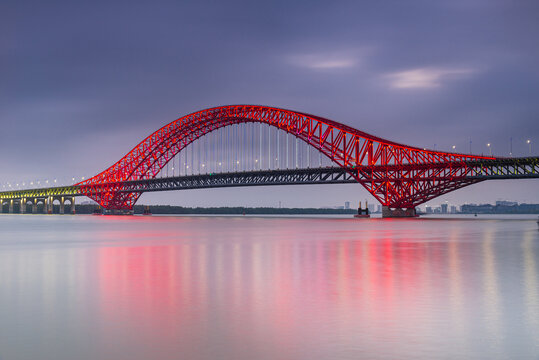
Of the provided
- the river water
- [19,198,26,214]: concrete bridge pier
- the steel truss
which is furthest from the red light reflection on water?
[19,198,26,214]: concrete bridge pier

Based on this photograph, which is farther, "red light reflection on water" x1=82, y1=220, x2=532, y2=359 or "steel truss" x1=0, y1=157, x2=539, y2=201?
"steel truss" x1=0, y1=157, x2=539, y2=201

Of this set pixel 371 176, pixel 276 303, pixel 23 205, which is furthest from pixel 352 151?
pixel 23 205

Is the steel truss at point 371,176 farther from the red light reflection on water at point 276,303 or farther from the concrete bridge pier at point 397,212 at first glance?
Result: the red light reflection on water at point 276,303

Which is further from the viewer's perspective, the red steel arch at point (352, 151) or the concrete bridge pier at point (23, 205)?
the concrete bridge pier at point (23, 205)

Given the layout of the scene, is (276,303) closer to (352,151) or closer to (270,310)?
(270,310)

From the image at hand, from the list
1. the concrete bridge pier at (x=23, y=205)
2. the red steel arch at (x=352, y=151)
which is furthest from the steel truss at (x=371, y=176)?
the concrete bridge pier at (x=23, y=205)

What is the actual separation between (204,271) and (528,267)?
693 centimetres

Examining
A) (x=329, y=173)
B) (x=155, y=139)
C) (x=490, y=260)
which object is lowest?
(x=490, y=260)

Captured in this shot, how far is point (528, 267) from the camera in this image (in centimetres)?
1213

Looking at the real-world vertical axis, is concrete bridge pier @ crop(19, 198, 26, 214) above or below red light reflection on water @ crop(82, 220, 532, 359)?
above

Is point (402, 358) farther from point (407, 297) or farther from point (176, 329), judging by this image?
point (407, 297)

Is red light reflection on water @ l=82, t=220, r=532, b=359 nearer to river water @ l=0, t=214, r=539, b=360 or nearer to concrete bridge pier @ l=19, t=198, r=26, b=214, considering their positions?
river water @ l=0, t=214, r=539, b=360

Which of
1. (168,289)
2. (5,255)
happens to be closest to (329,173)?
(5,255)

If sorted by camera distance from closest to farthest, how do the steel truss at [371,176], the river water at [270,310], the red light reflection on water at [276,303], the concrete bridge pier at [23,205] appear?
the river water at [270,310], the red light reflection on water at [276,303], the steel truss at [371,176], the concrete bridge pier at [23,205]
